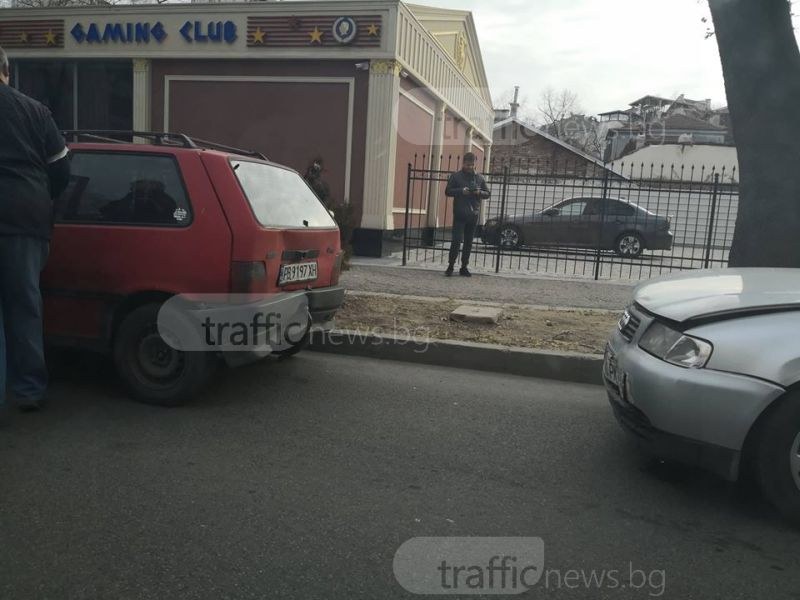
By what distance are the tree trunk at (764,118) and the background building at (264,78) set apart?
7.09 metres

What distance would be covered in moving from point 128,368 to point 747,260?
18.3ft

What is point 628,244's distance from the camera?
1566cm

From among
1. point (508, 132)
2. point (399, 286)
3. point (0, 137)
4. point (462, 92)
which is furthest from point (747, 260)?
point (508, 132)

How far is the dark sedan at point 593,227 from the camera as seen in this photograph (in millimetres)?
15148

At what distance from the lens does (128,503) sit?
120 inches

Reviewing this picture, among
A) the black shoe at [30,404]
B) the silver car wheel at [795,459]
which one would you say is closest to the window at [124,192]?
the black shoe at [30,404]

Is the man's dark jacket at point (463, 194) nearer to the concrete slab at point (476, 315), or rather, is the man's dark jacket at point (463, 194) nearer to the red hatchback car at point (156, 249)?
the concrete slab at point (476, 315)

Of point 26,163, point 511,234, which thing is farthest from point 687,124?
point 26,163

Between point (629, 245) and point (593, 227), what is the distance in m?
1.05

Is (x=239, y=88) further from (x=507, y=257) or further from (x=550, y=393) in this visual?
(x=550, y=393)

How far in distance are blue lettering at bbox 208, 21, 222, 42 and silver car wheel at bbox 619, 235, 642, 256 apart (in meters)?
9.96

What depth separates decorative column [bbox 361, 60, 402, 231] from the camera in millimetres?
12156

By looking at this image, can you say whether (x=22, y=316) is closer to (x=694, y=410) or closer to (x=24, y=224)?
(x=24, y=224)

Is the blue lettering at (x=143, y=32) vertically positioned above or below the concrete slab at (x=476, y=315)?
above
